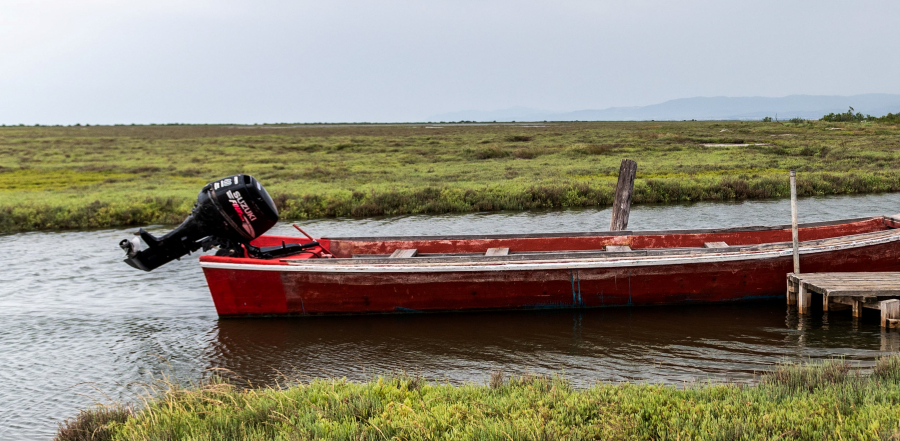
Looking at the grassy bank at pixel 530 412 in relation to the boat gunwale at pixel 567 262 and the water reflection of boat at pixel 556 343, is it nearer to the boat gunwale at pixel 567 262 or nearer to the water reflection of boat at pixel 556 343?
the water reflection of boat at pixel 556 343

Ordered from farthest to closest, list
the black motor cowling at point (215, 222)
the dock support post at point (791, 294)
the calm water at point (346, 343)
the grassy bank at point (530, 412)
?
the dock support post at point (791, 294), the black motor cowling at point (215, 222), the calm water at point (346, 343), the grassy bank at point (530, 412)

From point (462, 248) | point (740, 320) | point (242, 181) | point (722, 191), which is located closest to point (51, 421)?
point (242, 181)

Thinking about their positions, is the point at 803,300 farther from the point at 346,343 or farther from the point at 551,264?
the point at 346,343

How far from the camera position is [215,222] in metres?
10.5

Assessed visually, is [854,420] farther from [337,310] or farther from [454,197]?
[454,197]

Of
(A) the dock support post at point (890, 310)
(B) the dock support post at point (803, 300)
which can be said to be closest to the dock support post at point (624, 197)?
(B) the dock support post at point (803, 300)

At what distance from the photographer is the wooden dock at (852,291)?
30.0 feet

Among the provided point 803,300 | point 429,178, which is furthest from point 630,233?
point 429,178

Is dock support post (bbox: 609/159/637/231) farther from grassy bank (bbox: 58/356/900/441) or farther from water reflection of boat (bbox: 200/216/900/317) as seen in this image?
grassy bank (bbox: 58/356/900/441)

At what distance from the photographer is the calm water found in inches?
325

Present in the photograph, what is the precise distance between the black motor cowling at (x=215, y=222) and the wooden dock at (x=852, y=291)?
8519 mm

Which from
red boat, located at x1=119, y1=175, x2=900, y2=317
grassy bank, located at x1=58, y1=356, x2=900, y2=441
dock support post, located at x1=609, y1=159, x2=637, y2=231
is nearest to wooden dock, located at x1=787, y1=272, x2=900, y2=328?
red boat, located at x1=119, y1=175, x2=900, y2=317

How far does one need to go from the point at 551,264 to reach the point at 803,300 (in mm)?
3916

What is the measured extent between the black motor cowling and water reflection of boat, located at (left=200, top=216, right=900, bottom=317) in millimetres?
421
